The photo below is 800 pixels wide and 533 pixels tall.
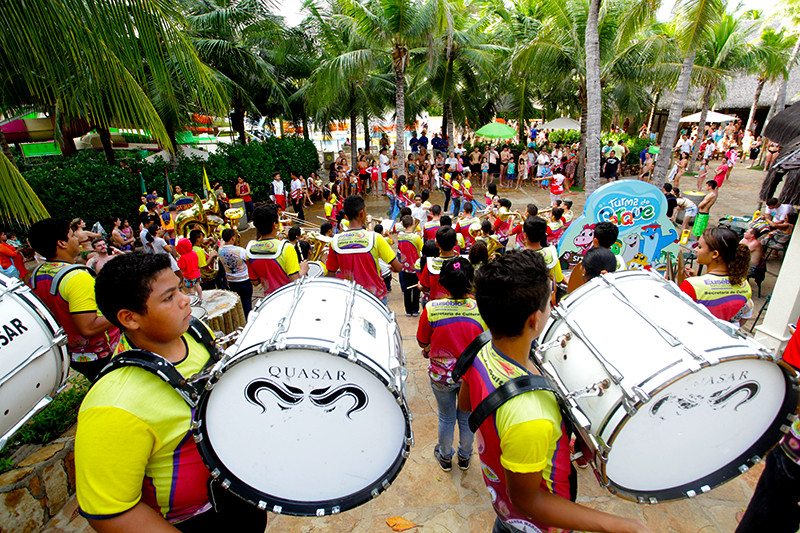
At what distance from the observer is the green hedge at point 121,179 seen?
9.73m

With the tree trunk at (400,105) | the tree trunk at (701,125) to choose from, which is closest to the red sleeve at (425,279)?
the tree trunk at (400,105)

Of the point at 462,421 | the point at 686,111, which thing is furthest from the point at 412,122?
the point at 462,421

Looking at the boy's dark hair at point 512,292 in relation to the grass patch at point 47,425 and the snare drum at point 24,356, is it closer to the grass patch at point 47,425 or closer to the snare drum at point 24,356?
the snare drum at point 24,356

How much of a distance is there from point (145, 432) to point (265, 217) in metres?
3.18

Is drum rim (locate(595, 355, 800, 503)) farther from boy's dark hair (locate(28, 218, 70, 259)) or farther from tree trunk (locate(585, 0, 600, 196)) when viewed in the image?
tree trunk (locate(585, 0, 600, 196))

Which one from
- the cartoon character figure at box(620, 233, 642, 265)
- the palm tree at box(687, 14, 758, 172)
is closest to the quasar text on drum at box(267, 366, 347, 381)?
the cartoon character figure at box(620, 233, 642, 265)

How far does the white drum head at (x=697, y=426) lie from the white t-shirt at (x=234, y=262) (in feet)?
16.3

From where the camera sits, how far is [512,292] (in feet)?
5.97

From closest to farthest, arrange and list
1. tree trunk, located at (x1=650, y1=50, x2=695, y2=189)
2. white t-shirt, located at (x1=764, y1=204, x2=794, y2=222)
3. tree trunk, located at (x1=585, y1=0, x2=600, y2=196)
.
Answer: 1. white t-shirt, located at (x1=764, y1=204, x2=794, y2=222)
2. tree trunk, located at (x1=585, y1=0, x2=600, y2=196)
3. tree trunk, located at (x1=650, y1=50, x2=695, y2=189)

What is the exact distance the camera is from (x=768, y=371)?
198cm

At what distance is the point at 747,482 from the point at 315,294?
385cm

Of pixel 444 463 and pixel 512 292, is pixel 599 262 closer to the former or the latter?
pixel 444 463

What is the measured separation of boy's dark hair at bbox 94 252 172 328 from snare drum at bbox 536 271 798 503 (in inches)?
79.1

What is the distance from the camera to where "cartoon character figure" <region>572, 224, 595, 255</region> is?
6.27 metres
